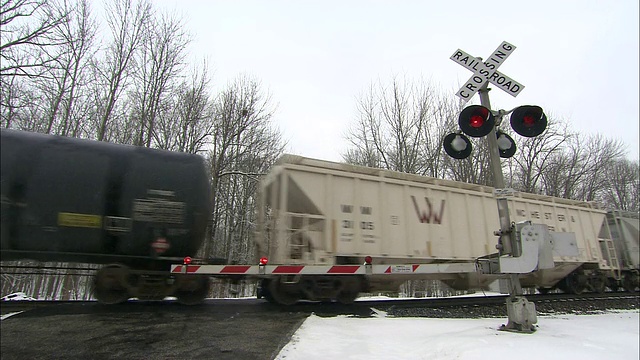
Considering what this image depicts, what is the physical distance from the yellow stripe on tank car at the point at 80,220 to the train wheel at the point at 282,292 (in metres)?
3.63

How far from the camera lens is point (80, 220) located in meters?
5.66

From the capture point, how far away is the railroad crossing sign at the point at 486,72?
19.5 feet

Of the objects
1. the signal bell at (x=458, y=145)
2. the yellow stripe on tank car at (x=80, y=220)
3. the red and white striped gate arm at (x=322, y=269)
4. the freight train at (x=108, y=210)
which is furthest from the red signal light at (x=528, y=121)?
the yellow stripe on tank car at (x=80, y=220)

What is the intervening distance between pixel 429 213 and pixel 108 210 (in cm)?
743

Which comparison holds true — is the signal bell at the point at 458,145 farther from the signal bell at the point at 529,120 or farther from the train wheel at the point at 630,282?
the train wheel at the point at 630,282

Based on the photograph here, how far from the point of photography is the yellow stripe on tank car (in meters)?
5.59

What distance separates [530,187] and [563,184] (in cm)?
402

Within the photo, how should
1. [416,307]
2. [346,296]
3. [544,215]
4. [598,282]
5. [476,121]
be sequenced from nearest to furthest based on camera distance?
[476,121] → [346,296] → [416,307] → [544,215] → [598,282]

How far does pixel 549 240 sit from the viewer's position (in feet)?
18.8

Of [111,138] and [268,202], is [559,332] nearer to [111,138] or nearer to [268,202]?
[268,202]

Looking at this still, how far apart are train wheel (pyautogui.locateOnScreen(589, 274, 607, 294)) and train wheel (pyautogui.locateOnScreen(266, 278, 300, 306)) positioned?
11329mm

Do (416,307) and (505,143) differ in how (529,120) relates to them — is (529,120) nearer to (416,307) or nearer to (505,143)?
(505,143)

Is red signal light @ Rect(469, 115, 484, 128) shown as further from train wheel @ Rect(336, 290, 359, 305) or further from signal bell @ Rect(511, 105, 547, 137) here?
train wheel @ Rect(336, 290, 359, 305)

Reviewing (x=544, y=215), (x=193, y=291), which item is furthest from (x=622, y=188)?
(x=193, y=291)
